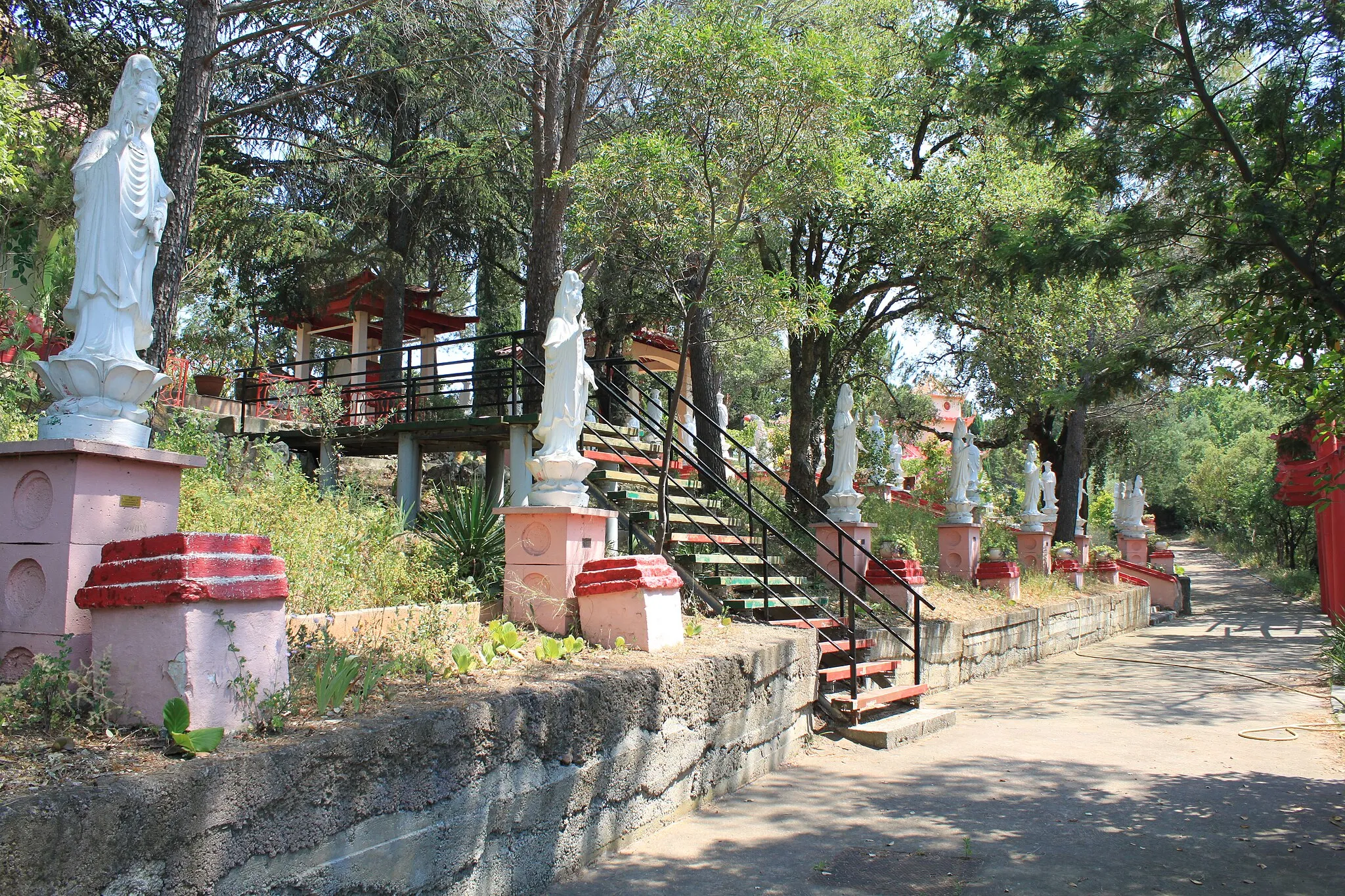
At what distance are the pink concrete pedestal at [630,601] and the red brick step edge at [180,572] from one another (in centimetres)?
299

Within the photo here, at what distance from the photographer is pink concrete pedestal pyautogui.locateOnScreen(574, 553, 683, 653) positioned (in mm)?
6645

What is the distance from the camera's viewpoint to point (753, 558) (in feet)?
32.2

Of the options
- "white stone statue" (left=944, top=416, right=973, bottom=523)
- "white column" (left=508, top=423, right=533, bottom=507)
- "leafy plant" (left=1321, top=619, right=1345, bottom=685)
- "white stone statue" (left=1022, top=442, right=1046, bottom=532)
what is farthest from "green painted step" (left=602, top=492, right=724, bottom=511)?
"white stone statue" (left=1022, top=442, right=1046, bottom=532)

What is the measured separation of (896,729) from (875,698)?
33 cm

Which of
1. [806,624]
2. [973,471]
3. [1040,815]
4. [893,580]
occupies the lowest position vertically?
[1040,815]

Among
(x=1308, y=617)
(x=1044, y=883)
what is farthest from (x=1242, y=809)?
(x=1308, y=617)

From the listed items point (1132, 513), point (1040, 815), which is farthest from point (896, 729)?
point (1132, 513)

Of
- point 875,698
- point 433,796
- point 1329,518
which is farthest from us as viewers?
point 1329,518

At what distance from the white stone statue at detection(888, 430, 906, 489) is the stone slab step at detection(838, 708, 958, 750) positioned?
16.8 m

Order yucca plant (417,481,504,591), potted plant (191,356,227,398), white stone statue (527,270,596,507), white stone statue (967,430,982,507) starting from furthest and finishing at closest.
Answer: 1. white stone statue (967,430,982,507)
2. potted plant (191,356,227,398)
3. yucca plant (417,481,504,591)
4. white stone statue (527,270,596,507)

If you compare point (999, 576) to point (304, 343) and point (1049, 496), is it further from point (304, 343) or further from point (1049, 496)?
point (304, 343)

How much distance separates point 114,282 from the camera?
4402mm

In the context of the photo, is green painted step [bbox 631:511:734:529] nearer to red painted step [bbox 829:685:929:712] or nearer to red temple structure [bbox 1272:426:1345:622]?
red painted step [bbox 829:685:929:712]

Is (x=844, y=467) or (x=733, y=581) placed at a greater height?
(x=844, y=467)
